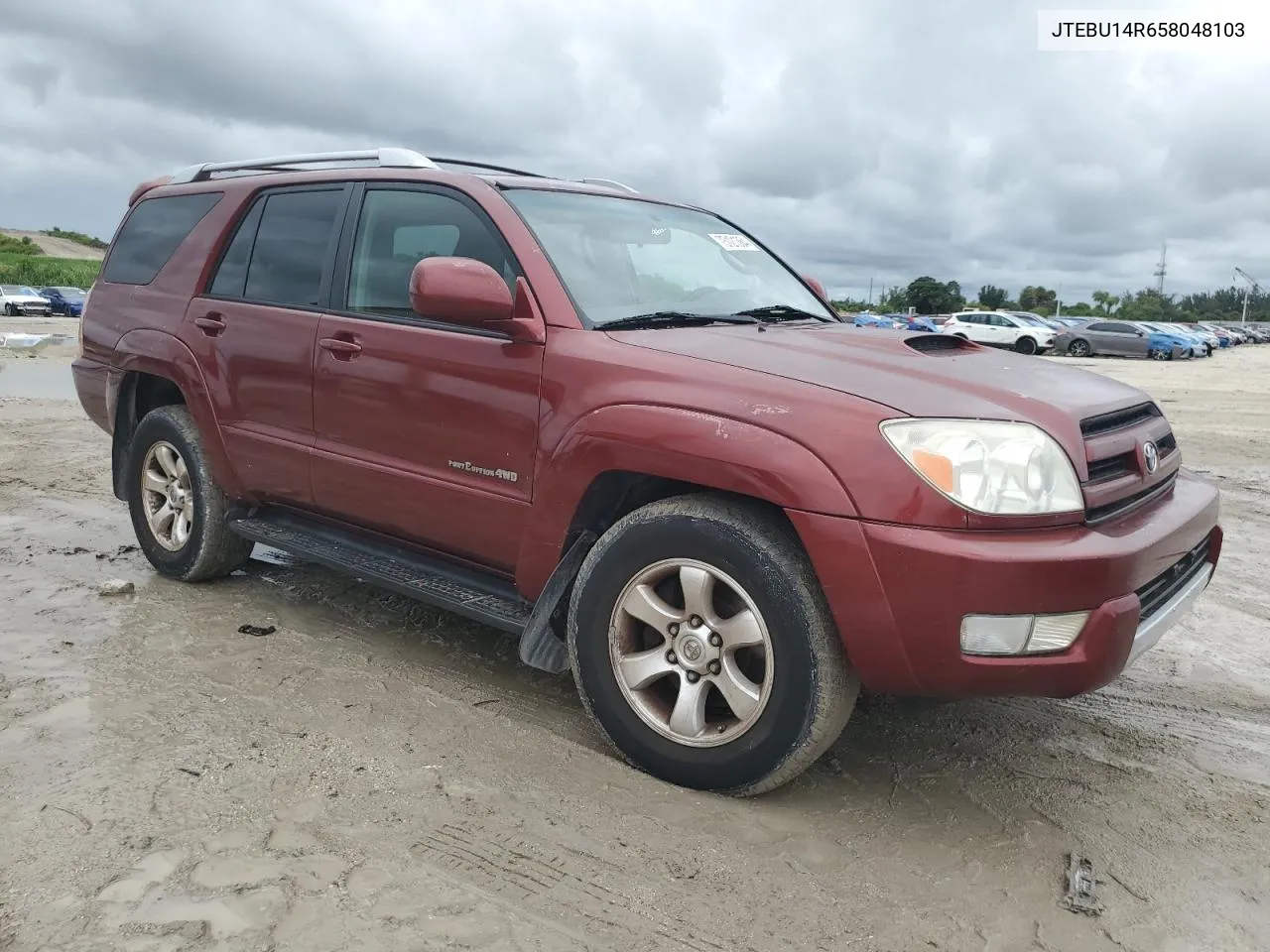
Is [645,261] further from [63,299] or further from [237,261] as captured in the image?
[63,299]

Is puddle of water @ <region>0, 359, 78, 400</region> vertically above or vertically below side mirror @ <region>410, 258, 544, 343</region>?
below

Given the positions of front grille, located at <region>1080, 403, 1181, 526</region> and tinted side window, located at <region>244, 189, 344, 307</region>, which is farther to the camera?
tinted side window, located at <region>244, 189, 344, 307</region>

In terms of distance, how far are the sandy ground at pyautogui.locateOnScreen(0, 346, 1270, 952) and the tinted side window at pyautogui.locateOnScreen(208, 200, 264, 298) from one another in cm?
137

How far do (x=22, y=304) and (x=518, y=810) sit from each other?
4687 centimetres

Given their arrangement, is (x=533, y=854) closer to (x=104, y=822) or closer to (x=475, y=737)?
(x=475, y=737)

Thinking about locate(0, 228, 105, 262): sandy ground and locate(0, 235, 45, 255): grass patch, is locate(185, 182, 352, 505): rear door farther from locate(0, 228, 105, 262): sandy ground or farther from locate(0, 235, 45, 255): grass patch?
locate(0, 228, 105, 262): sandy ground

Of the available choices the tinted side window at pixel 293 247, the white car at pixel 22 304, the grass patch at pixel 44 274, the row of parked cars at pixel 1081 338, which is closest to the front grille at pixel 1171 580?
the tinted side window at pixel 293 247

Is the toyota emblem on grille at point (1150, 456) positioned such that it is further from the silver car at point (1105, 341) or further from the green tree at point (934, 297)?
the green tree at point (934, 297)

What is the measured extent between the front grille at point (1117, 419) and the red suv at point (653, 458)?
0.6 inches

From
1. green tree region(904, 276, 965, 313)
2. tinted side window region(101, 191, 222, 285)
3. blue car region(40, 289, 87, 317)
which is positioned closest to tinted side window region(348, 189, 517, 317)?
tinted side window region(101, 191, 222, 285)

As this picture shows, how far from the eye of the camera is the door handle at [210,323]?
13.7ft

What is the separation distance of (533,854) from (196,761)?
3.57 feet

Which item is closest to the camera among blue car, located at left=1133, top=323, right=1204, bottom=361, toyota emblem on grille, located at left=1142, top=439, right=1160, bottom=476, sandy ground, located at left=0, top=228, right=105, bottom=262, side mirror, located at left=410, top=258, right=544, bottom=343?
toyota emblem on grille, located at left=1142, top=439, right=1160, bottom=476

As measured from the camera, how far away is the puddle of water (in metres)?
13.0
